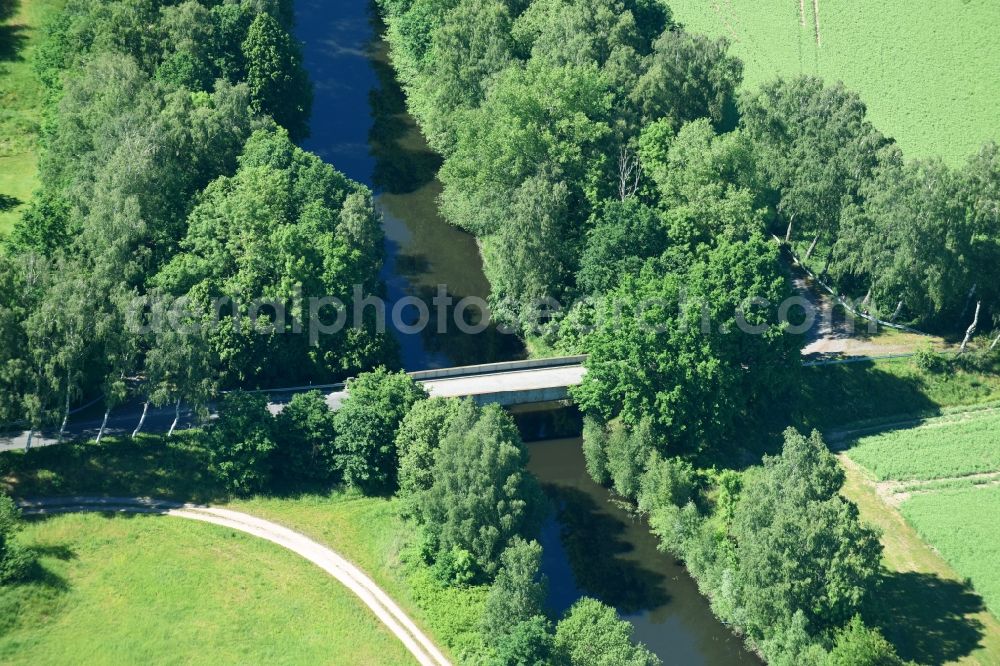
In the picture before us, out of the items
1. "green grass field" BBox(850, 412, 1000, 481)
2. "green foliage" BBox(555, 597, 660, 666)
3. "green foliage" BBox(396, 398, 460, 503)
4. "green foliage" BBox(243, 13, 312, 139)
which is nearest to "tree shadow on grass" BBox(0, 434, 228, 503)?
"green foliage" BBox(396, 398, 460, 503)

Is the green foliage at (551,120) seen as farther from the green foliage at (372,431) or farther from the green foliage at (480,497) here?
the green foliage at (480,497)

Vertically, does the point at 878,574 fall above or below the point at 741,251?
below

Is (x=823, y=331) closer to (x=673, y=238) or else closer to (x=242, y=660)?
(x=673, y=238)

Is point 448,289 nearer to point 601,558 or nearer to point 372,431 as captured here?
point 372,431

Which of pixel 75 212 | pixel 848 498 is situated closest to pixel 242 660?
pixel 75 212

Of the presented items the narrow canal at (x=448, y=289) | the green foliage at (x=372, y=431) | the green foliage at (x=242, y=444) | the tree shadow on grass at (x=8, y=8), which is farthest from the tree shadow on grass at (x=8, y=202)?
the green foliage at (x=372, y=431)

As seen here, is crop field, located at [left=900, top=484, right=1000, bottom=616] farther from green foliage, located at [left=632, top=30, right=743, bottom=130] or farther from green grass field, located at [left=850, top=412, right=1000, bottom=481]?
green foliage, located at [left=632, top=30, right=743, bottom=130]
